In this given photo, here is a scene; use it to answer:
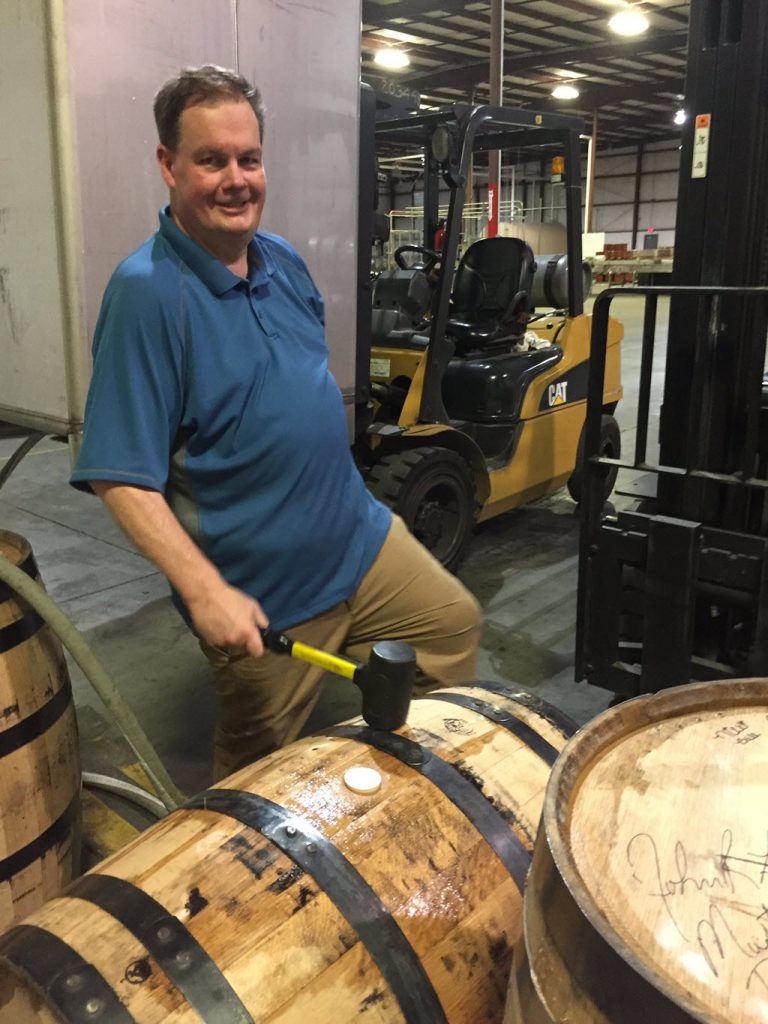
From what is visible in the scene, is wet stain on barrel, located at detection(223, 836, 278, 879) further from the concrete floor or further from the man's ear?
the concrete floor

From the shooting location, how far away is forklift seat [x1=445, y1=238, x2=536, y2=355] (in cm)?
556

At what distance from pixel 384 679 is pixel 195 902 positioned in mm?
484

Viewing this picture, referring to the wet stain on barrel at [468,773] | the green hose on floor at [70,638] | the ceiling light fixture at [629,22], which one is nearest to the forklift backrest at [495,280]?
the green hose on floor at [70,638]

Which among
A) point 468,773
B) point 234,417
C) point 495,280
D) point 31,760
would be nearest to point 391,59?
point 495,280

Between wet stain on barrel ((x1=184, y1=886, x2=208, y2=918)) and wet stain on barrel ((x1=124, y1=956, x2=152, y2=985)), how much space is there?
0.08 m

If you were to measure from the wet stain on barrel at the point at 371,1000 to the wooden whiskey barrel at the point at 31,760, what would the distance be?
1.12m

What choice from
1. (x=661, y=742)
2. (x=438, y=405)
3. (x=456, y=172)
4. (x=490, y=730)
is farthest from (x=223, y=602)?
(x=456, y=172)

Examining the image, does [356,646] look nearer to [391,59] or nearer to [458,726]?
[458,726]

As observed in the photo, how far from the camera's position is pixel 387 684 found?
5.21 ft

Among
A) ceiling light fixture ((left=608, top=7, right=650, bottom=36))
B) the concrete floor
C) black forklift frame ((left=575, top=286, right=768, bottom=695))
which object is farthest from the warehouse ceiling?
black forklift frame ((left=575, top=286, right=768, bottom=695))

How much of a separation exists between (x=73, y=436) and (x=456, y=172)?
2.90 meters

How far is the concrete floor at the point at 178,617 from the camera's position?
358 centimetres

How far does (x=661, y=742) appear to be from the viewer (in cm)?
113

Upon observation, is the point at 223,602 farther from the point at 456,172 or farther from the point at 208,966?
the point at 456,172
